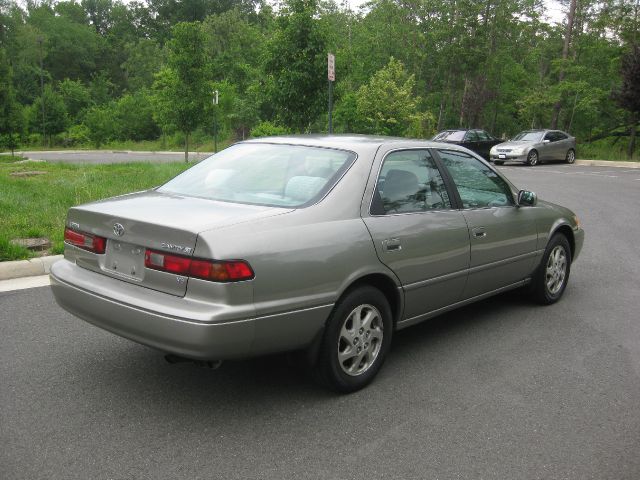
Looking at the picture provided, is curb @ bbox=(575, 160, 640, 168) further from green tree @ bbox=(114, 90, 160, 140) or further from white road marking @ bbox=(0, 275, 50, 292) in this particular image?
green tree @ bbox=(114, 90, 160, 140)

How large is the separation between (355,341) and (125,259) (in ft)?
4.73

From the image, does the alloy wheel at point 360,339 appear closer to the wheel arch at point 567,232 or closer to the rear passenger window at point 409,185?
the rear passenger window at point 409,185

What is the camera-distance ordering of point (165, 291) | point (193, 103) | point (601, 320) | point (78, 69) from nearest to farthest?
point (165, 291), point (601, 320), point (193, 103), point (78, 69)

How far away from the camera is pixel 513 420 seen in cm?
337

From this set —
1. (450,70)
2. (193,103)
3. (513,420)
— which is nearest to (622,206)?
(513,420)

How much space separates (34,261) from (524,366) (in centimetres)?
487

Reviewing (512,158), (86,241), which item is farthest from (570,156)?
(86,241)

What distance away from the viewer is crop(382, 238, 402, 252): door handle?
3.76 metres

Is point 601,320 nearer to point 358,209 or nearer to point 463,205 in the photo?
point 463,205

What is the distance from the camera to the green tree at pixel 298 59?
669 inches

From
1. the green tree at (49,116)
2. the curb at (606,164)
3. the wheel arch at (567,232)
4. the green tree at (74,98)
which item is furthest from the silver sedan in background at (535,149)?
the green tree at (74,98)

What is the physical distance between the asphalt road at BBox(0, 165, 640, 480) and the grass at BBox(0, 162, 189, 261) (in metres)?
2.20

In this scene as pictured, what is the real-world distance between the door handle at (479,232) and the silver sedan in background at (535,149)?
2144 cm

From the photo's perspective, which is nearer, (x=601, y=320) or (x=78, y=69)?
(x=601, y=320)
